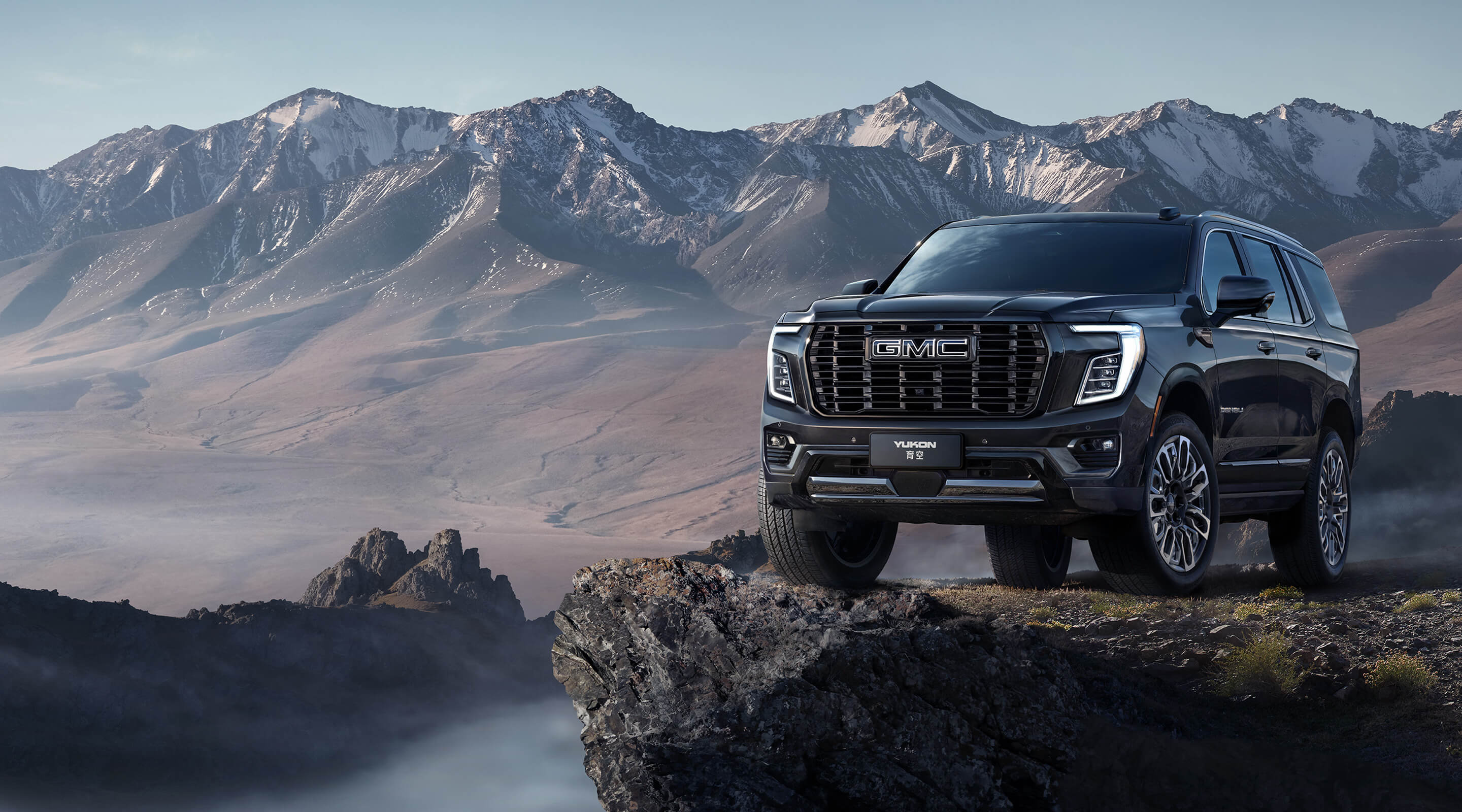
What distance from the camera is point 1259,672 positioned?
6289 mm

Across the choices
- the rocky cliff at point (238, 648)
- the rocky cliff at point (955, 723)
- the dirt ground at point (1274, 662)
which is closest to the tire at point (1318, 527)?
the dirt ground at point (1274, 662)

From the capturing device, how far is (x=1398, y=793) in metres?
5.21

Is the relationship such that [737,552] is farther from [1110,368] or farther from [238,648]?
[238,648]

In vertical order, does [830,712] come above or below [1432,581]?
above

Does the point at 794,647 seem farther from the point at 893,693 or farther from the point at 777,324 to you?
the point at 777,324

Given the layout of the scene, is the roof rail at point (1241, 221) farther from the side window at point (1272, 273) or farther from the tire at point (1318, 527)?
the tire at point (1318, 527)

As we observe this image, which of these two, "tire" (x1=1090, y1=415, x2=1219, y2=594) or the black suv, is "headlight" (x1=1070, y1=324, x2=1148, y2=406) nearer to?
the black suv

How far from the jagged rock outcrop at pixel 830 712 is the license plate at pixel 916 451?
2.63 ft

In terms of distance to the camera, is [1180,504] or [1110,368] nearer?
[1110,368]

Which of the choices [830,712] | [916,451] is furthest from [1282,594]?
[830,712]

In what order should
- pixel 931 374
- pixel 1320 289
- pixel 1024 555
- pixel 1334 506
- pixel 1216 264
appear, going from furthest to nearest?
1. pixel 1320 289
2. pixel 1334 506
3. pixel 1024 555
4. pixel 1216 264
5. pixel 931 374

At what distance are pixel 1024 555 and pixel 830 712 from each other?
309 cm

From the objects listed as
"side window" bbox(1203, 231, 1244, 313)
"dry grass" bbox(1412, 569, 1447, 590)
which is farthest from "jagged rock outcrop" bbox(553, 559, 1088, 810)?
"dry grass" bbox(1412, 569, 1447, 590)

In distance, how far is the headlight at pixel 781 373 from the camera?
6.89 m
